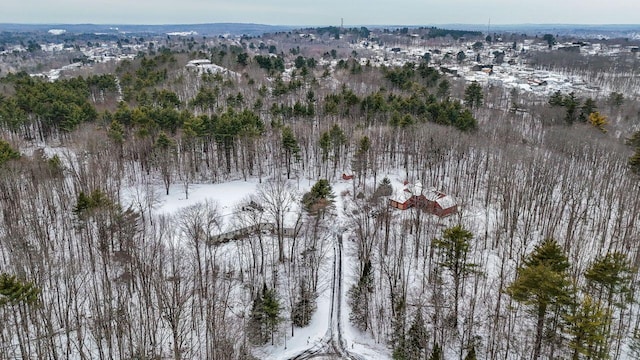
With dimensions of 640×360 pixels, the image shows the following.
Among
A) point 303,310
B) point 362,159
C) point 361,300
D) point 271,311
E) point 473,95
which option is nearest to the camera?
point 271,311

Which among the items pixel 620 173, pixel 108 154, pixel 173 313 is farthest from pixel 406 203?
pixel 108 154

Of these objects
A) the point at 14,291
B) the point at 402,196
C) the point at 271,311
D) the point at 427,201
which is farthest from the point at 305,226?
the point at 14,291

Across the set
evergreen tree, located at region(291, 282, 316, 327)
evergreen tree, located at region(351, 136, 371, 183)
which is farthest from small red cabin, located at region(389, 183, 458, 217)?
evergreen tree, located at region(291, 282, 316, 327)

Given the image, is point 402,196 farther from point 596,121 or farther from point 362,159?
point 596,121

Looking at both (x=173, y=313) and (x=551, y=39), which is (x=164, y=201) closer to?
(x=173, y=313)

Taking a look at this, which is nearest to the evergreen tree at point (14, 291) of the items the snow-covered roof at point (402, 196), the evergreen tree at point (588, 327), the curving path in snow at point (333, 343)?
the curving path in snow at point (333, 343)

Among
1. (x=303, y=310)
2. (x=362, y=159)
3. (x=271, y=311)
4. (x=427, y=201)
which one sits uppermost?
(x=362, y=159)

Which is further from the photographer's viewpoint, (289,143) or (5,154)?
(289,143)

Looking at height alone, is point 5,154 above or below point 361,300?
above
